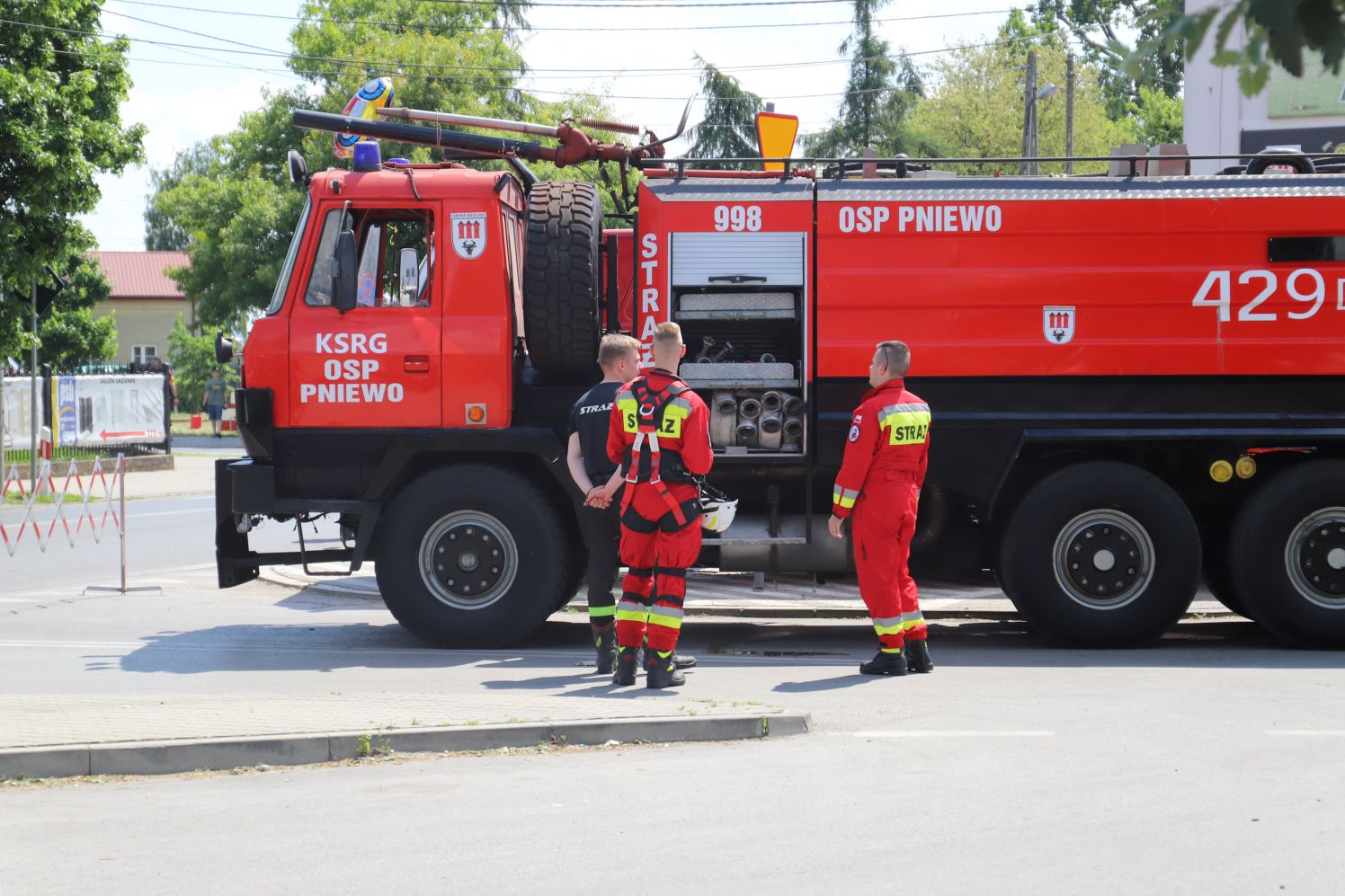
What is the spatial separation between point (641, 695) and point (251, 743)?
2.07 meters

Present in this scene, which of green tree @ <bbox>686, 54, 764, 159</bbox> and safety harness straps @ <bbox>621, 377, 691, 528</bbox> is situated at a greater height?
green tree @ <bbox>686, 54, 764, 159</bbox>

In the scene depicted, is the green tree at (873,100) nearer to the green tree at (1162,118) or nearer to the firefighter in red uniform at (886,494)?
the green tree at (1162,118)

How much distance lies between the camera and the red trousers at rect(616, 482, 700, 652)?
7922mm

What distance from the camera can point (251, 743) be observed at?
251 inches

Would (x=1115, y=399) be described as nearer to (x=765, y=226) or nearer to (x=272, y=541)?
(x=765, y=226)

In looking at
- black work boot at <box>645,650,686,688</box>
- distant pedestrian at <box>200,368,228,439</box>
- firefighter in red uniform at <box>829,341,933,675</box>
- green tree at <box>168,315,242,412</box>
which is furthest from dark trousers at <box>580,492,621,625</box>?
green tree at <box>168,315,242,412</box>

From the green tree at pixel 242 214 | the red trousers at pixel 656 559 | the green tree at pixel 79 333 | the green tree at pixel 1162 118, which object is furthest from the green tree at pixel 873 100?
the red trousers at pixel 656 559

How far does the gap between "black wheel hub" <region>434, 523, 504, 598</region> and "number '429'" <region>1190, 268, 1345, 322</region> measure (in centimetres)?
455

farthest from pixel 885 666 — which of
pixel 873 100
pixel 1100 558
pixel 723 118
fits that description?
pixel 873 100

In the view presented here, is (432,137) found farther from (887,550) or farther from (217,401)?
(217,401)

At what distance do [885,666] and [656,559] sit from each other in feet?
4.79

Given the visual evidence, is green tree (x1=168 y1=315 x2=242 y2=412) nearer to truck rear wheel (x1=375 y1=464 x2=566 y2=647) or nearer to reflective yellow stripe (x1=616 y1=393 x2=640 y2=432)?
truck rear wheel (x1=375 y1=464 x2=566 y2=647)

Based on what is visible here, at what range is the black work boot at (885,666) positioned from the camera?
849 centimetres

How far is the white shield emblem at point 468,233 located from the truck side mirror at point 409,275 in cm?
30
